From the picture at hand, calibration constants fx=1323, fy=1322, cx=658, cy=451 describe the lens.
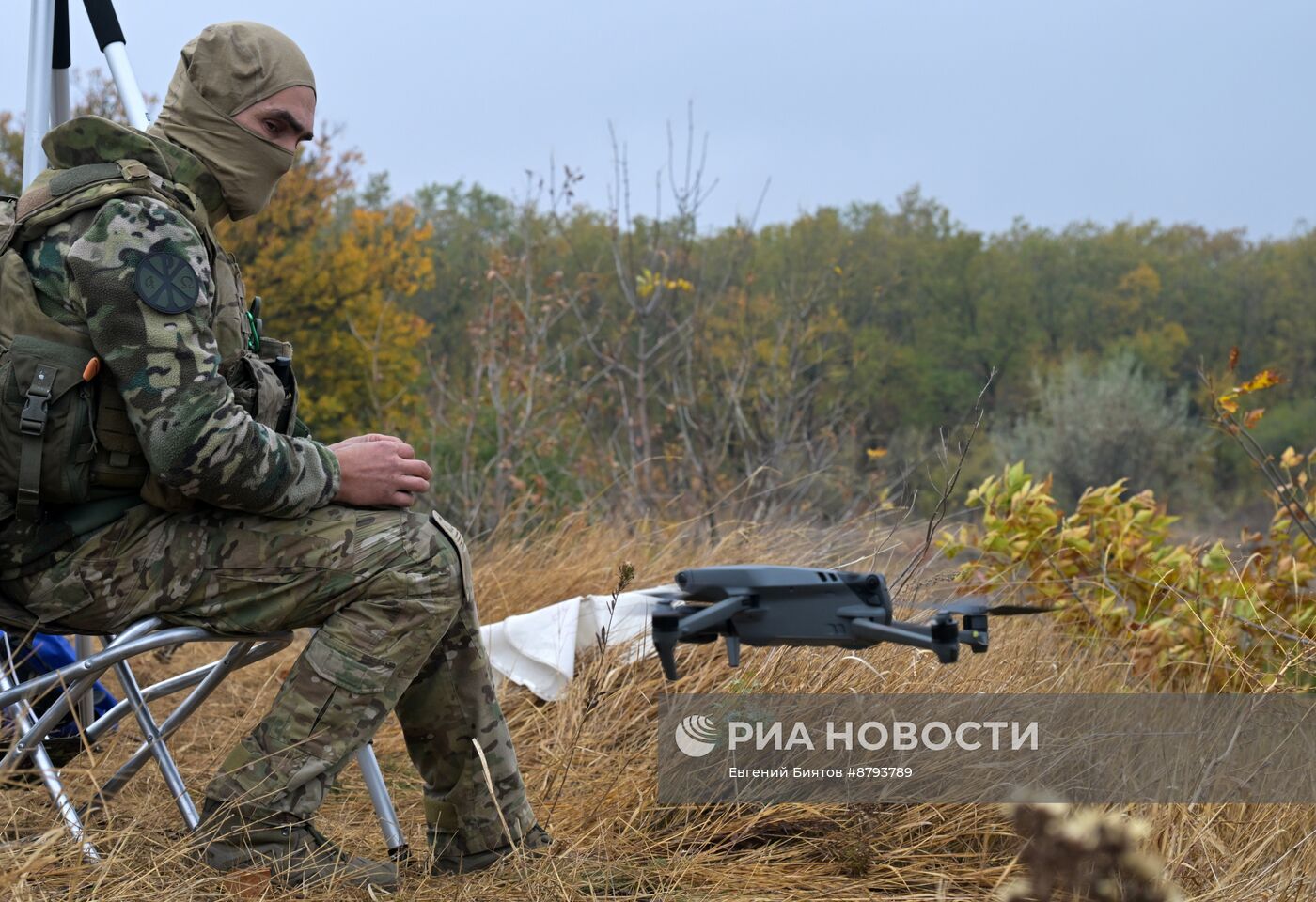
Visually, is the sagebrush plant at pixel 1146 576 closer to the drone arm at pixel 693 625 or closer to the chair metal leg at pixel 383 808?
the chair metal leg at pixel 383 808

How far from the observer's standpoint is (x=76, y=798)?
3111mm

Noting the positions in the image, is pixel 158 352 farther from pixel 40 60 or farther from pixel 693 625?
pixel 40 60

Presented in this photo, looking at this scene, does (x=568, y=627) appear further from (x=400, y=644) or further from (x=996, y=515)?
(x=996, y=515)

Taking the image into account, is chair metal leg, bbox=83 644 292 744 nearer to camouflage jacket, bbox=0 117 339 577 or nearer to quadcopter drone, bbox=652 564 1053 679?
camouflage jacket, bbox=0 117 339 577

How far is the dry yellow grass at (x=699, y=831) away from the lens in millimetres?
2264

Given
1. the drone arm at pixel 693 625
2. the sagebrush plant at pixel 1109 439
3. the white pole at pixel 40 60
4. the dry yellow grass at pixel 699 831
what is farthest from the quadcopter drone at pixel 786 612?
the sagebrush plant at pixel 1109 439

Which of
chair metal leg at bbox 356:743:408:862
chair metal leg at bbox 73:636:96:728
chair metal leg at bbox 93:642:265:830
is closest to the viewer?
chair metal leg at bbox 93:642:265:830

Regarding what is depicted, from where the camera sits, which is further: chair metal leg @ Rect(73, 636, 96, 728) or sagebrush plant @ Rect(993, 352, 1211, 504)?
sagebrush plant @ Rect(993, 352, 1211, 504)

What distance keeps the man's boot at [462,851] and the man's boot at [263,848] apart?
0.27 metres

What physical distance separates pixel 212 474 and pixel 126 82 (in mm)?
1415

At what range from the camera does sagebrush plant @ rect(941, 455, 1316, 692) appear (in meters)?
3.71

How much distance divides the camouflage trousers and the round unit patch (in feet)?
1.29

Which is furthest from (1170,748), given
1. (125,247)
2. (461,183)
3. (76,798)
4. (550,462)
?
(461,183)

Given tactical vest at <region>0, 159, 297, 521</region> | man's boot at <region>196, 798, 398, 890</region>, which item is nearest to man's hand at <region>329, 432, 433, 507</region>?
tactical vest at <region>0, 159, 297, 521</region>
